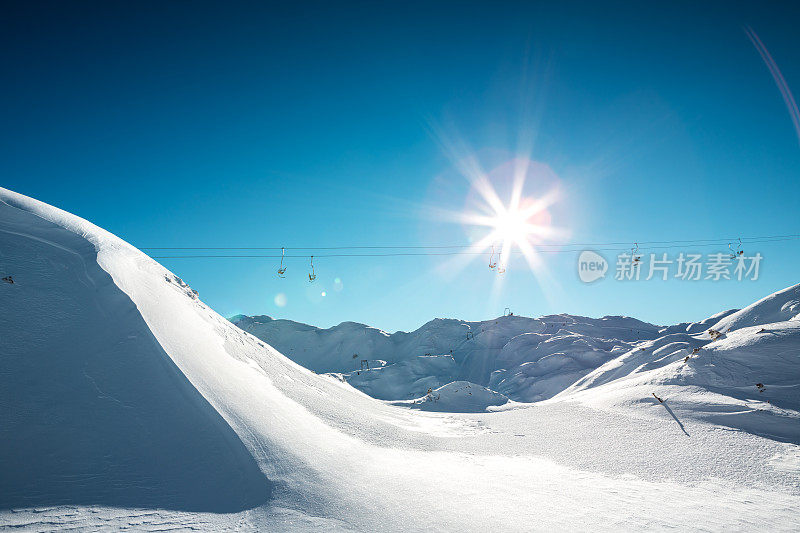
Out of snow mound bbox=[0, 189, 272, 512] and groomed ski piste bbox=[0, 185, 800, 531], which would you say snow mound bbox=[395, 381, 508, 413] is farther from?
snow mound bbox=[0, 189, 272, 512]

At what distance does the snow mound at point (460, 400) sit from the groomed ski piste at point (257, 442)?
50.1ft

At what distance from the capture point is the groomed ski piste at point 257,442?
4176 millimetres

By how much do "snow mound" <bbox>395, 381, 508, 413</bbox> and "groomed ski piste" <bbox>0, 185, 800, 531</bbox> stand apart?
50.1ft

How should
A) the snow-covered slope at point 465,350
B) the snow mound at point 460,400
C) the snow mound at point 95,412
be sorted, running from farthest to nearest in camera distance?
the snow-covered slope at point 465,350, the snow mound at point 460,400, the snow mound at point 95,412

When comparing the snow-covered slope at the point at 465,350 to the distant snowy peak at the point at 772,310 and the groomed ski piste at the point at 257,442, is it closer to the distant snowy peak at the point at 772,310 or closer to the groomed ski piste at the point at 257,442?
the distant snowy peak at the point at 772,310

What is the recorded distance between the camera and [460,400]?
2655cm

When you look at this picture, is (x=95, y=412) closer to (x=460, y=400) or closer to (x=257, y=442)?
(x=257, y=442)

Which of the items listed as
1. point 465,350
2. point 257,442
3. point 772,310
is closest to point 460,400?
point 772,310

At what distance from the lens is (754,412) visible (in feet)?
29.9

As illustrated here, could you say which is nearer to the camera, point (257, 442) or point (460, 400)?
point (257, 442)

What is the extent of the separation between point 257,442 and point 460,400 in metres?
23.5

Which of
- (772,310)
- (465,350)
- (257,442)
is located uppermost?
(465,350)

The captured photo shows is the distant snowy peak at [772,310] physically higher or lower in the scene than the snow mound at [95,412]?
higher

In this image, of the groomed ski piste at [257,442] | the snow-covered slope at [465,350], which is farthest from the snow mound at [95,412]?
the snow-covered slope at [465,350]
